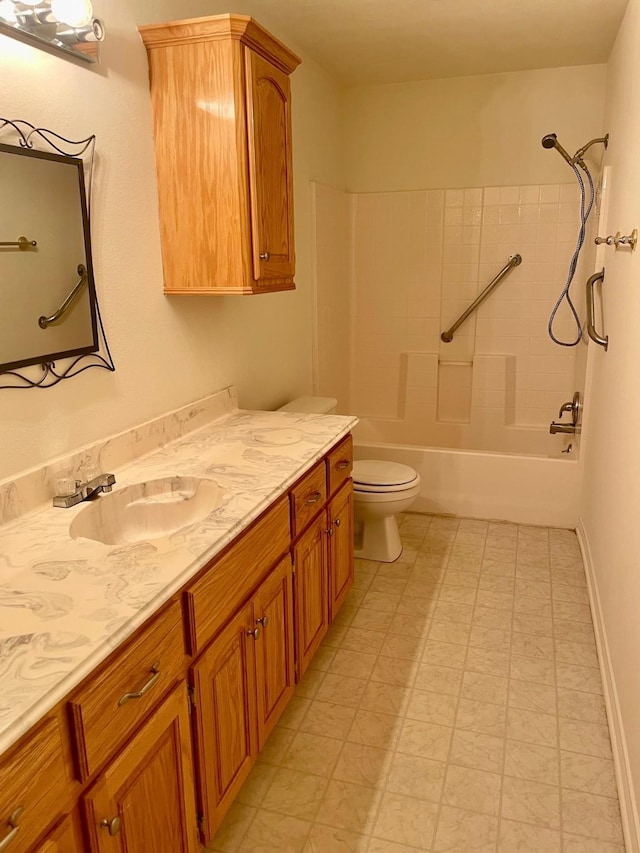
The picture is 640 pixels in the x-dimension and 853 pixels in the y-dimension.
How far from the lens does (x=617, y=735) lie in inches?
75.2

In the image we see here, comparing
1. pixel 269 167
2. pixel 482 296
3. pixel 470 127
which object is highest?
pixel 470 127

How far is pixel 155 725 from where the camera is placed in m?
1.25

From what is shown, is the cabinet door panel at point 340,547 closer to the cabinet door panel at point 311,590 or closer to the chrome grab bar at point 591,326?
the cabinet door panel at point 311,590

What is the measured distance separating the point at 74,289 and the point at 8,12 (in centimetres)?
63

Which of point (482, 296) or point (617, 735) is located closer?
point (617, 735)

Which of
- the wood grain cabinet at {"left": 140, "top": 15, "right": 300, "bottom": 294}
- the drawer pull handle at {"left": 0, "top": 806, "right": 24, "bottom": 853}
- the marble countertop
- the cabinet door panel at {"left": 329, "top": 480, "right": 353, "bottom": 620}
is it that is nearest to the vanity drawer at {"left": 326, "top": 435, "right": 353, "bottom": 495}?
the cabinet door panel at {"left": 329, "top": 480, "right": 353, "bottom": 620}

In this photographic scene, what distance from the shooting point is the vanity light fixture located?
1.51m

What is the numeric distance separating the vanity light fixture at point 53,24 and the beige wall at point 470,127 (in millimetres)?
2485

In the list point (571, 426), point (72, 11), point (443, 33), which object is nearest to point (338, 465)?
point (72, 11)

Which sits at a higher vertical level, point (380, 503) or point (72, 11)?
point (72, 11)

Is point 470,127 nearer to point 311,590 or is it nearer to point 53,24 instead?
point 53,24

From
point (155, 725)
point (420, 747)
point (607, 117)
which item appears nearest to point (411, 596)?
point (420, 747)

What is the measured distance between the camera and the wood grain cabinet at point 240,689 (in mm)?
1461

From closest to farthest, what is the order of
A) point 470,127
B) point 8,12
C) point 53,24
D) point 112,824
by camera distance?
point 112,824, point 8,12, point 53,24, point 470,127
